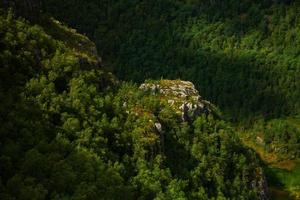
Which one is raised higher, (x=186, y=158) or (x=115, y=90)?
(x=115, y=90)

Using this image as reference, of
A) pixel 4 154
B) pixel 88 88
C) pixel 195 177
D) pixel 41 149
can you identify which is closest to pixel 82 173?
pixel 41 149

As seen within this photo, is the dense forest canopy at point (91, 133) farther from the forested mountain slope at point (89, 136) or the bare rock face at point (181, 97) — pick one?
the bare rock face at point (181, 97)

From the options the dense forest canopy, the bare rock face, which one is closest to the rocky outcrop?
the dense forest canopy

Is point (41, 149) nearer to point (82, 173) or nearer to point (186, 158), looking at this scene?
point (82, 173)

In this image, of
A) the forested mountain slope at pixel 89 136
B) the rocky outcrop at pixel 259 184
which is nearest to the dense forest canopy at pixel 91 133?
the forested mountain slope at pixel 89 136

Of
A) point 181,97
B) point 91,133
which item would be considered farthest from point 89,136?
point 181,97
